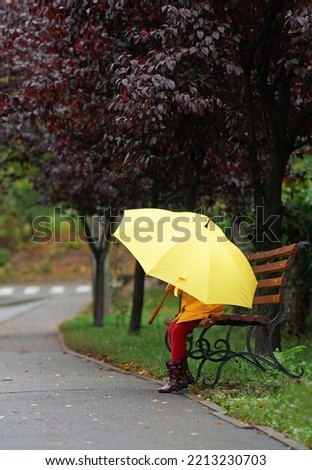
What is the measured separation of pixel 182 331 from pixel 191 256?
2.52 ft

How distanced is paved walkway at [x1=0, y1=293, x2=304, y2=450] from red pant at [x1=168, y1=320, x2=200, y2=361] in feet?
1.23

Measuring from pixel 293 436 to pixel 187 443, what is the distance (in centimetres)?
80

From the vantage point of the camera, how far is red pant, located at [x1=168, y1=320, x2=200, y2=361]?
8930mm

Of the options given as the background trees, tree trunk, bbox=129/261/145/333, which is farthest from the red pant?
tree trunk, bbox=129/261/145/333

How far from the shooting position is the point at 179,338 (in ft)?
29.3

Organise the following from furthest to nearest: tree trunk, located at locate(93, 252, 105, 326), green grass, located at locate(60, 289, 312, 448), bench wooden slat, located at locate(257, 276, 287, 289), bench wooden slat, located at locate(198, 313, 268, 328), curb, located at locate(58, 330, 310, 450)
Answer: tree trunk, located at locate(93, 252, 105, 326) → bench wooden slat, located at locate(257, 276, 287, 289) → bench wooden slat, located at locate(198, 313, 268, 328) → green grass, located at locate(60, 289, 312, 448) → curb, located at locate(58, 330, 310, 450)

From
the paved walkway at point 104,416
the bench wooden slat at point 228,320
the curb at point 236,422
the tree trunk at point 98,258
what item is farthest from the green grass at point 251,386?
the tree trunk at point 98,258

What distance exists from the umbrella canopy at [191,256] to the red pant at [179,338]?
54 cm

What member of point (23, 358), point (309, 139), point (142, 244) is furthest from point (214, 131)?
point (23, 358)

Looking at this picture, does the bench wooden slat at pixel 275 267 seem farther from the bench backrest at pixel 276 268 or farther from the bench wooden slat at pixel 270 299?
the bench wooden slat at pixel 270 299

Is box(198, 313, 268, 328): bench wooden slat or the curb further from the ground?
box(198, 313, 268, 328): bench wooden slat

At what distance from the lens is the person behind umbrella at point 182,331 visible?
890cm

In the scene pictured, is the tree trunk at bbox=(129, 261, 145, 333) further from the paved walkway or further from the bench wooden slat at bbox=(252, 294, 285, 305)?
the bench wooden slat at bbox=(252, 294, 285, 305)

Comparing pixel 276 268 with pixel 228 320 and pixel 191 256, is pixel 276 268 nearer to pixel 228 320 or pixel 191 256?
pixel 228 320
